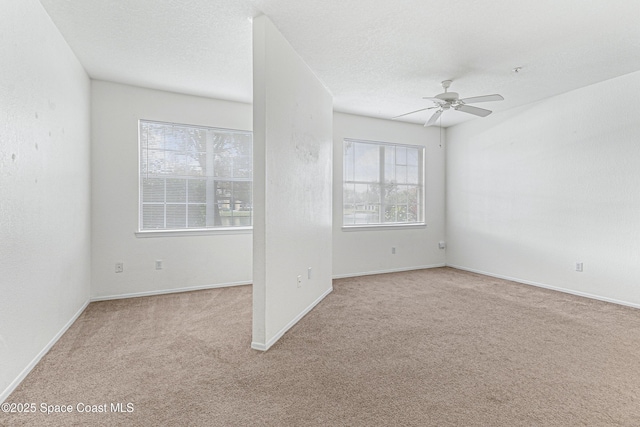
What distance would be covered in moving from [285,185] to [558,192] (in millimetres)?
3886

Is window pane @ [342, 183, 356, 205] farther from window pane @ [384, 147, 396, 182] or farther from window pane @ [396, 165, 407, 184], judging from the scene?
window pane @ [396, 165, 407, 184]

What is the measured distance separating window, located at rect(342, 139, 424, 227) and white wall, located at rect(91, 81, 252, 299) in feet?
7.05

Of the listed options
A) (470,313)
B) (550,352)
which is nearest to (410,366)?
(550,352)

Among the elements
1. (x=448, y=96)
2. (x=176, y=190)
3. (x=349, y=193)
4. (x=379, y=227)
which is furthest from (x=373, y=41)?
(x=379, y=227)

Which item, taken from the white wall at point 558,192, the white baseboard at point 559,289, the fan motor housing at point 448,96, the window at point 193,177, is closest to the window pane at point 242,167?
the window at point 193,177

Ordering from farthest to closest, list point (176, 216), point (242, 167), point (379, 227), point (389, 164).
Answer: point (389, 164) < point (379, 227) < point (242, 167) < point (176, 216)

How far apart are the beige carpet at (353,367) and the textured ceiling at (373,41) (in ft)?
8.77

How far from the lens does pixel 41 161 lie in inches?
95.0

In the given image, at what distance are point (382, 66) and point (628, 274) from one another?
12.3ft

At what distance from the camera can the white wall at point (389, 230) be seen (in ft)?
17.1

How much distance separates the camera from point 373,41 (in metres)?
2.99

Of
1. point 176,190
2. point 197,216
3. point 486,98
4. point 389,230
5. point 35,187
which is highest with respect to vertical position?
point 486,98

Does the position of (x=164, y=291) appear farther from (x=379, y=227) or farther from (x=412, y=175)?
(x=412, y=175)

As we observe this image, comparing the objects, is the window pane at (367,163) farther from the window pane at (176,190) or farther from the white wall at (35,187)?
the white wall at (35,187)
